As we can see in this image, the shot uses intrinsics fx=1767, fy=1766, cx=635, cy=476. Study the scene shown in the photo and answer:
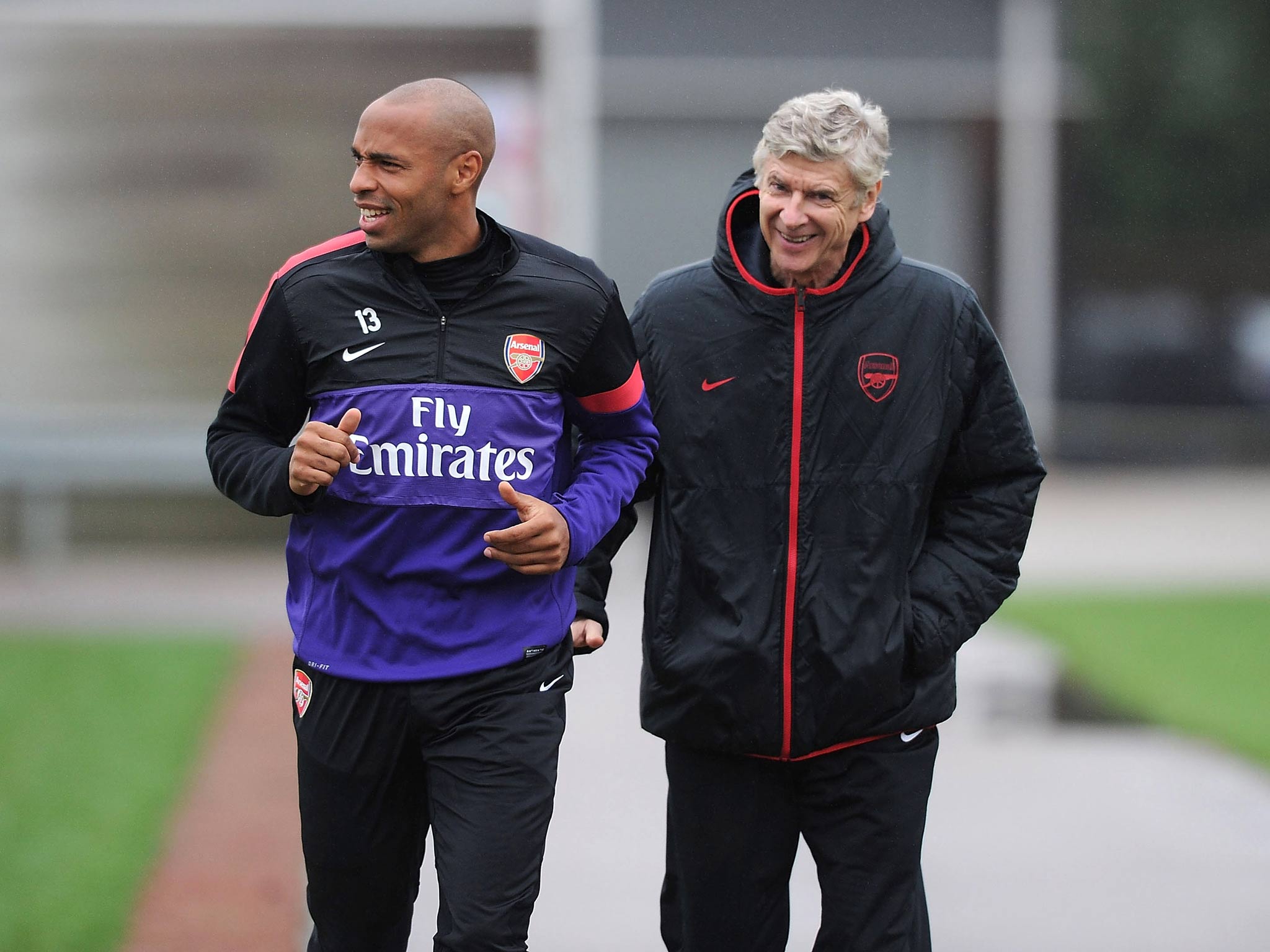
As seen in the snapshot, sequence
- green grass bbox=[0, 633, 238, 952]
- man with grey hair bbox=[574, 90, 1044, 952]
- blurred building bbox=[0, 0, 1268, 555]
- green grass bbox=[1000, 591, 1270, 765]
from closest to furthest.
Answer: man with grey hair bbox=[574, 90, 1044, 952], green grass bbox=[0, 633, 238, 952], green grass bbox=[1000, 591, 1270, 765], blurred building bbox=[0, 0, 1268, 555]

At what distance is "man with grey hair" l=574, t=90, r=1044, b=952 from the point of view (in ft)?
11.2

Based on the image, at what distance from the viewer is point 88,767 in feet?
22.3

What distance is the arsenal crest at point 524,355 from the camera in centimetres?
328

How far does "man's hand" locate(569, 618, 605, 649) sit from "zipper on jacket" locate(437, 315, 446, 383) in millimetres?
622

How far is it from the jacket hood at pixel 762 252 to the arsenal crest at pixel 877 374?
0.14 metres

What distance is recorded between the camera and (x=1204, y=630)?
9555 mm

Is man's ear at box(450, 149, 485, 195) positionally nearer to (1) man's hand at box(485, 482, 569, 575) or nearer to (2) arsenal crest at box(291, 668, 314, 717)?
(1) man's hand at box(485, 482, 569, 575)

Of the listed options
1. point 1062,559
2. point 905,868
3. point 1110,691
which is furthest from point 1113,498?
point 905,868

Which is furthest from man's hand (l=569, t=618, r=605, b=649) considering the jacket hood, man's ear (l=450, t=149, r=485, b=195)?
man's ear (l=450, t=149, r=485, b=195)

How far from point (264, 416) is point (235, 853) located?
8.87ft

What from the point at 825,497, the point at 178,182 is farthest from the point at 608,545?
the point at 178,182

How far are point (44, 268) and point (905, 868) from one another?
34.7 ft

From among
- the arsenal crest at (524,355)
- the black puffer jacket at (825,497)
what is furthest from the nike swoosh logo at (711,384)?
the arsenal crest at (524,355)

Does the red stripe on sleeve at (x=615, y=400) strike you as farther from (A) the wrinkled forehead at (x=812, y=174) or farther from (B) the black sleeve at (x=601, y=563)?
(A) the wrinkled forehead at (x=812, y=174)
